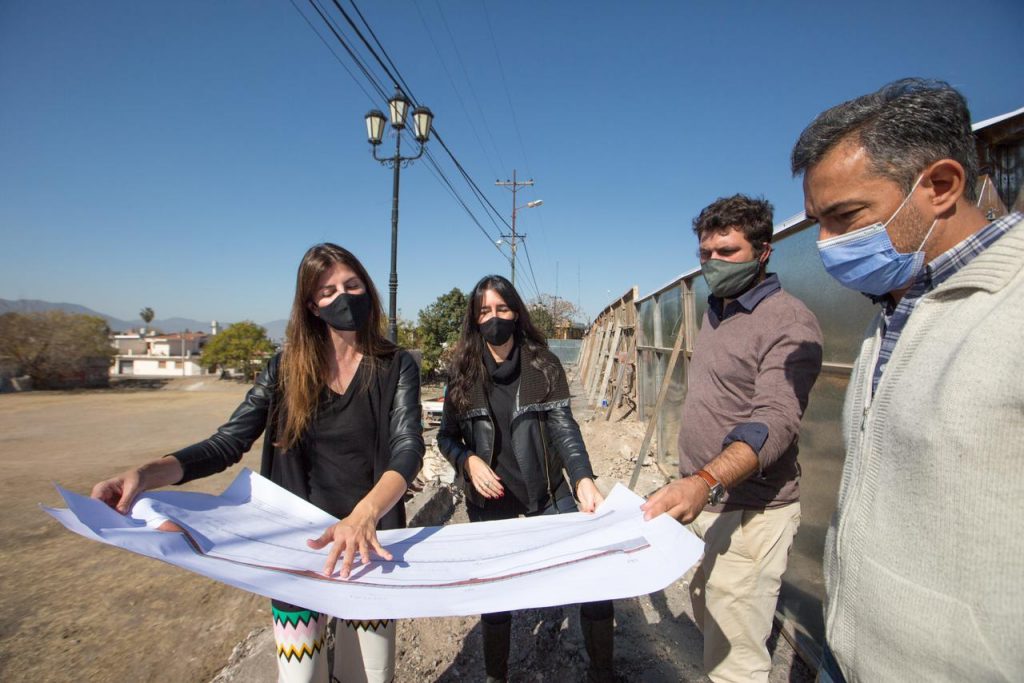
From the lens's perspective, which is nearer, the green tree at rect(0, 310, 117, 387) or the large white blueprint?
the large white blueprint

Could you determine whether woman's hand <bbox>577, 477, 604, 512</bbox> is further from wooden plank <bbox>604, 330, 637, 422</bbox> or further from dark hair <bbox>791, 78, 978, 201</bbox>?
A: wooden plank <bbox>604, 330, 637, 422</bbox>

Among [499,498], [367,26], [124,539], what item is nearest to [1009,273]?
[124,539]

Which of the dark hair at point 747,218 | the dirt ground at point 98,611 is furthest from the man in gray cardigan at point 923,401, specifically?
the dirt ground at point 98,611

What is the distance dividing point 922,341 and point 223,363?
4126cm

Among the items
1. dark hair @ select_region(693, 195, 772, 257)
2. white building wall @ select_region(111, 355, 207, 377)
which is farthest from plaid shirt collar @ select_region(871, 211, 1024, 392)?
white building wall @ select_region(111, 355, 207, 377)

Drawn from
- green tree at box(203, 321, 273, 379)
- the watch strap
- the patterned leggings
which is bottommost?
the patterned leggings

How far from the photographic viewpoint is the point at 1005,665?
2.52ft

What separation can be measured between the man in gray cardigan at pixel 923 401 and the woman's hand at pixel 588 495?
31.3 inches

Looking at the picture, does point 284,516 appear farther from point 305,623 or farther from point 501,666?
point 501,666

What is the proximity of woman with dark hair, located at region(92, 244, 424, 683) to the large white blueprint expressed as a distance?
214 millimetres

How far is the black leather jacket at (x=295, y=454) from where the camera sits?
5.76 feet

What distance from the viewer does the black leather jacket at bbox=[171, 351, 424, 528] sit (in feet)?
5.76

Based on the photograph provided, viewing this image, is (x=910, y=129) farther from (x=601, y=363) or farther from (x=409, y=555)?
(x=601, y=363)

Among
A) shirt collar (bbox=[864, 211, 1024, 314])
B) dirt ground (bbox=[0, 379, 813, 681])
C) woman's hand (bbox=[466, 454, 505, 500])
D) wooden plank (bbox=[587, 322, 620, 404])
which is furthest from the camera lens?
wooden plank (bbox=[587, 322, 620, 404])
